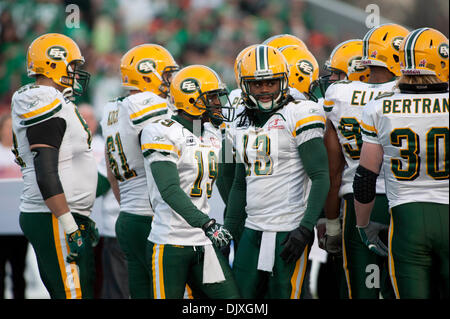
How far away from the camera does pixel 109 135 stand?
460 cm

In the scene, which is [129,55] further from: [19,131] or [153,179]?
[153,179]

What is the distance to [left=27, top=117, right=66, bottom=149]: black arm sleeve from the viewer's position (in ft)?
13.3

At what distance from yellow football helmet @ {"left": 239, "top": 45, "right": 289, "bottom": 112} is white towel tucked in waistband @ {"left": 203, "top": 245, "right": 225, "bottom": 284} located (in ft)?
2.63

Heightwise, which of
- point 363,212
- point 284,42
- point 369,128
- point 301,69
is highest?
point 284,42

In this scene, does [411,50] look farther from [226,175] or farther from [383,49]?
[226,175]

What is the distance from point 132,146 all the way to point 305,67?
1.24 metres

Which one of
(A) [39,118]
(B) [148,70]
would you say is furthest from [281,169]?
(B) [148,70]

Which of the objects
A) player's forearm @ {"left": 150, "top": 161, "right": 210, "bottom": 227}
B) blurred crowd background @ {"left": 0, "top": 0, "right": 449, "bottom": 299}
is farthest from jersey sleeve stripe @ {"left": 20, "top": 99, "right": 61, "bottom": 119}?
blurred crowd background @ {"left": 0, "top": 0, "right": 449, "bottom": 299}

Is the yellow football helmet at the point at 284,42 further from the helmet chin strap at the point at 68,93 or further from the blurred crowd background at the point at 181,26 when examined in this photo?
the blurred crowd background at the point at 181,26

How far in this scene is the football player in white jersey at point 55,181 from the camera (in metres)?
4.07

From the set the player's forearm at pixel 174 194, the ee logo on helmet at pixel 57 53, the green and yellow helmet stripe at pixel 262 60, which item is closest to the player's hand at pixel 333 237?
the player's forearm at pixel 174 194

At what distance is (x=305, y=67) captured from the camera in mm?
4699

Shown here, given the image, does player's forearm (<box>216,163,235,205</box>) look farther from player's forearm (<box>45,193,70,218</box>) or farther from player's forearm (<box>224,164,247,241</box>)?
player's forearm (<box>45,193,70,218</box>)
